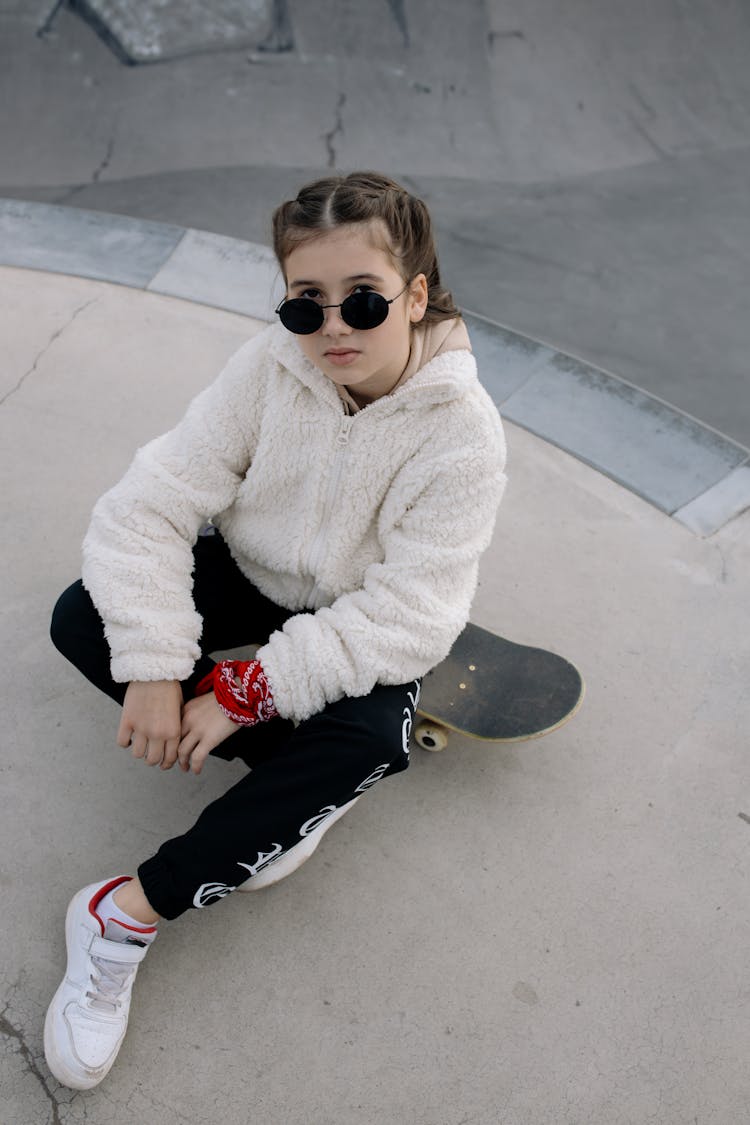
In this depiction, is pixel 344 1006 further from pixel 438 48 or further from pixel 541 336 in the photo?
pixel 438 48

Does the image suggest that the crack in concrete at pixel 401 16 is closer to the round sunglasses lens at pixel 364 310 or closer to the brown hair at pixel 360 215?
the brown hair at pixel 360 215

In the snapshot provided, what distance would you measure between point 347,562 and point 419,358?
39 centimetres

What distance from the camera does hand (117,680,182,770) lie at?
1553mm

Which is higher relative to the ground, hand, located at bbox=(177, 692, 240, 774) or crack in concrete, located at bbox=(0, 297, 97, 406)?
hand, located at bbox=(177, 692, 240, 774)

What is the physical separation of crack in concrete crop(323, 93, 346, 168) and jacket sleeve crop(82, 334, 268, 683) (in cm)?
290

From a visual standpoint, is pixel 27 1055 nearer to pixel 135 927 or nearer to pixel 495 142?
pixel 135 927

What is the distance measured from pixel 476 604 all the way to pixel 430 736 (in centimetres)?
47

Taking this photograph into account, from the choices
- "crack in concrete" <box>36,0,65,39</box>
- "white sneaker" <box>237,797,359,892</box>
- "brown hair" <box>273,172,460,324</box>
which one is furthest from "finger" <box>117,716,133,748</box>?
"crack in concrete" <box>36,0,65,39</box>

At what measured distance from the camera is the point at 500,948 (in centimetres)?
167

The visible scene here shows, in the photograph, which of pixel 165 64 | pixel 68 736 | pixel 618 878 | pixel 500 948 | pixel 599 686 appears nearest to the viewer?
pixel 500 948

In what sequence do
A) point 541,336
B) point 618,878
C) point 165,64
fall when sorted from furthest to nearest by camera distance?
point 165,64
point 541,336
point 618,878

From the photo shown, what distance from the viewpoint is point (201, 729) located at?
5.08 feet

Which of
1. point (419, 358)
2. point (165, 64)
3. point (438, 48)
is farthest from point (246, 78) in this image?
point (419, 358)

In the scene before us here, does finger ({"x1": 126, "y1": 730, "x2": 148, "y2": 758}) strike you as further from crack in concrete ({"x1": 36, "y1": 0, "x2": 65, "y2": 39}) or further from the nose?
crack in concrete ({"x1": 36, "y1": 0, "x2": 65, "y2": 39})
